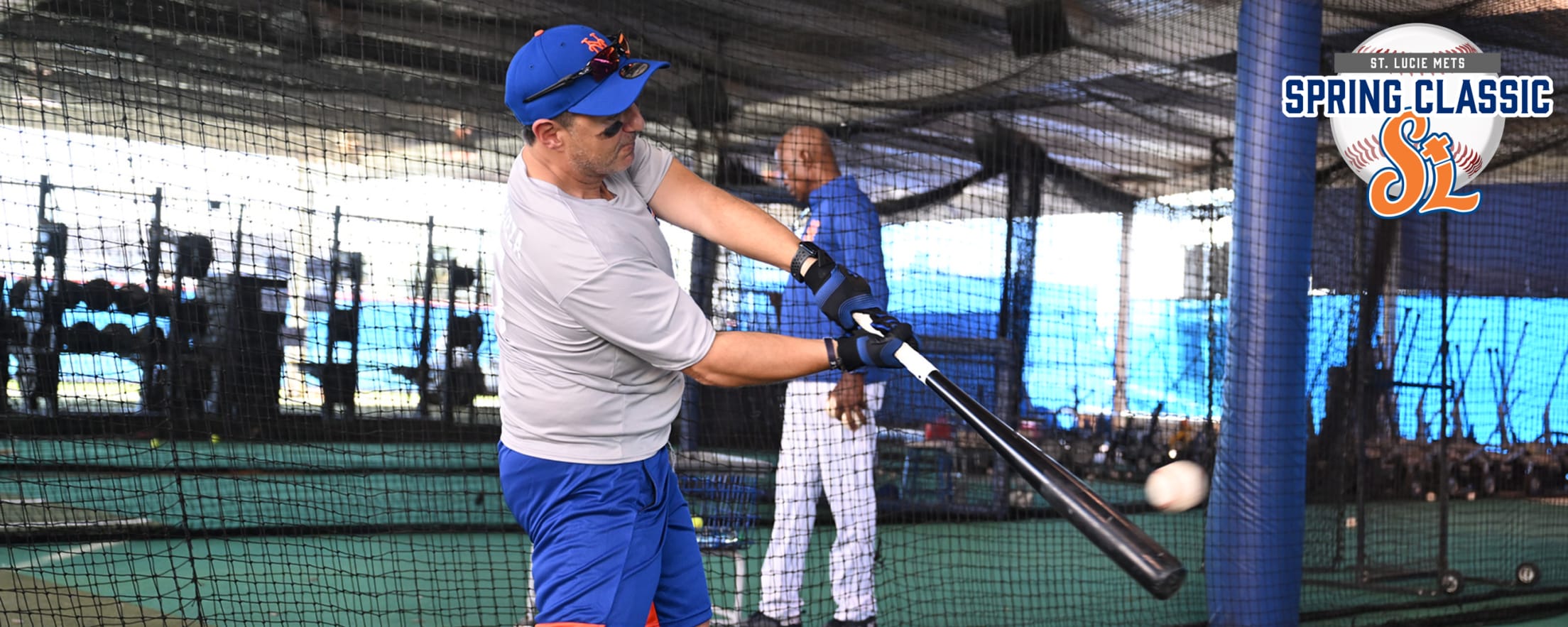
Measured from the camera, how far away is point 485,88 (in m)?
6.31

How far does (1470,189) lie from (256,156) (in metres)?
7.11

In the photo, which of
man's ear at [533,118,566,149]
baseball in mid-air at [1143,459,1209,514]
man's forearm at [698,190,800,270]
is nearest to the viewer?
baseball in mid-air at [1143,459,1209,514]

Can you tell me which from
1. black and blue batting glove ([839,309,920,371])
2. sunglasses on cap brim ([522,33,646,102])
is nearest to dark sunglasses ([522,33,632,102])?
sunglasses on cap brim ([522,33,646,102])

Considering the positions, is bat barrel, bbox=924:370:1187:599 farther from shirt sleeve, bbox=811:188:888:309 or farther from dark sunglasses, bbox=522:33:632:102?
shirt sleeve, bbox=811:188:888:309

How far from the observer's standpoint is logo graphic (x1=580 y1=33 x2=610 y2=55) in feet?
6.53

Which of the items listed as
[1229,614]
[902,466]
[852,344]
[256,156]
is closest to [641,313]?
[852,344]

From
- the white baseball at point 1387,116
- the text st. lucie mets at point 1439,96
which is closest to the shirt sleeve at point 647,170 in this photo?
the text st. lucie mets at point 1439,96

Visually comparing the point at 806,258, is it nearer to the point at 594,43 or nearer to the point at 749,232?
the point at 749,232

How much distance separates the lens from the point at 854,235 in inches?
160

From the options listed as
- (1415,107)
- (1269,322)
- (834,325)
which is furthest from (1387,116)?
(834,325)

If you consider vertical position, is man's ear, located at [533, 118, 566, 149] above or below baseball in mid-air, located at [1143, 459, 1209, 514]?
above

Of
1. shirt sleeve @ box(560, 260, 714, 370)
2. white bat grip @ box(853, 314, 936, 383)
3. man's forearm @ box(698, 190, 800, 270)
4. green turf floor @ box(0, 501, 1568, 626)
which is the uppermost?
man's forearm @ box(698, 190, 800, 270)

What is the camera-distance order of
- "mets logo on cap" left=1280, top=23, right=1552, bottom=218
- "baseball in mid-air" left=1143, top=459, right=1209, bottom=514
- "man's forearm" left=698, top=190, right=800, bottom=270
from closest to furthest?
1. "baseball in mid-air" left=1143, top=459, right=1209, bottom=514
2. "man's forearm" left=698, top=190, right=800, bottom=270
3. "mets logo on cap" left=1280, top=23, right=1552, bottom=218

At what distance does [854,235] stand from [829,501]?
3.13 feet
